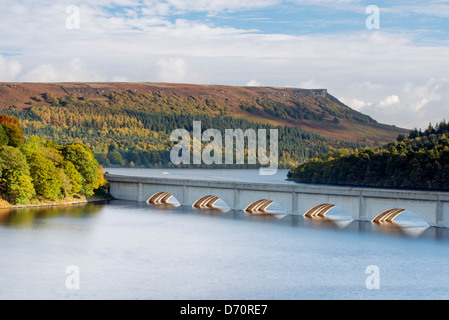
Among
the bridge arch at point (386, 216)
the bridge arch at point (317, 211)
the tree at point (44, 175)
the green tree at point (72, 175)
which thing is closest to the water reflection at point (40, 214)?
the tree at point (44, 175)

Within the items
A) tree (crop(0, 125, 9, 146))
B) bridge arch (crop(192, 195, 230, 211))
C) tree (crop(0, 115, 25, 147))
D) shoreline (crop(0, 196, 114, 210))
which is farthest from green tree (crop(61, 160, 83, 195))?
bridge arch (crop(192, 195, 230, 211))

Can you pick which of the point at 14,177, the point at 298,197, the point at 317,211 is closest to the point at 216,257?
the point at 298,197

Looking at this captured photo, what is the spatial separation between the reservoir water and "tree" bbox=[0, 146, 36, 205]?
3.57 meters

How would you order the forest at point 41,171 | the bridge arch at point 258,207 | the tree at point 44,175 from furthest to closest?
the bridge arch at point 258,207 → the tree at point 44,175 → the forest at point 41,171

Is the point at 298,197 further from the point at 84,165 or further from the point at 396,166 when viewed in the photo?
the point at 396,166

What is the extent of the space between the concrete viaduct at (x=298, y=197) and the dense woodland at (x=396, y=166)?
35069 mm

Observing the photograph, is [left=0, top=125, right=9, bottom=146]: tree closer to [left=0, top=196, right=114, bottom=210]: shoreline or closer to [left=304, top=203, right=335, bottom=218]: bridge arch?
[left=0, top=196, right=114, bottom=210]: shoreline

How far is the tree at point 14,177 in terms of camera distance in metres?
72.4

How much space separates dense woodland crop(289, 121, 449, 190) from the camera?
10425cm

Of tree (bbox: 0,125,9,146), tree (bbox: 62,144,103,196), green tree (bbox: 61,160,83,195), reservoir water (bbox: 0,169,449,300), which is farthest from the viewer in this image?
tree (bbox: 62,144,103,196)

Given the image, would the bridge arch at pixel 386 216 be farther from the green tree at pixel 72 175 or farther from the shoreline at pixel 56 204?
the shoreline at pixel 56 204

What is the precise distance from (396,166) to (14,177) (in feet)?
211
